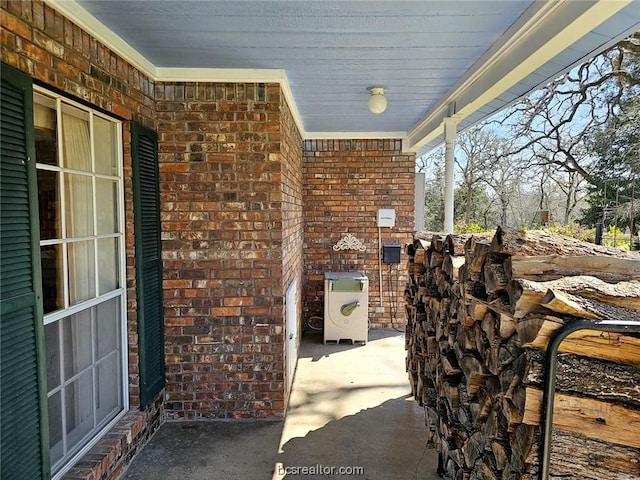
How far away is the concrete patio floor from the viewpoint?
261 centimetres

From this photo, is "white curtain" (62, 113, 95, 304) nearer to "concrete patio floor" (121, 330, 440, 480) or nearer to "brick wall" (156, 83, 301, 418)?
"brick wall" (156, 83, 301, 418)

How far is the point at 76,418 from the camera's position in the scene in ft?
7.38

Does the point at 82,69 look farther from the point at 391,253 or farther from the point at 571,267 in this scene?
the point at 391,253

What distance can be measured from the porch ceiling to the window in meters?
0.60

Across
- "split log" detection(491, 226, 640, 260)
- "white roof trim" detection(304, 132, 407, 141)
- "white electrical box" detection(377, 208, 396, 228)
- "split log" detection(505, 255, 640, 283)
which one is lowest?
"split log" detection(505, 255, 640, 283)

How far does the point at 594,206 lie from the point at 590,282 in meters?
10.3

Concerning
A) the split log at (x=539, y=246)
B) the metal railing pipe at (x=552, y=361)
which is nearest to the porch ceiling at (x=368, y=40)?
the split log at (x=539, y=246)

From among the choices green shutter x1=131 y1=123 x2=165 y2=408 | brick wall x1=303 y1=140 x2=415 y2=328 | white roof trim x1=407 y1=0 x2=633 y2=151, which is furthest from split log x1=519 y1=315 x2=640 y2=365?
brick wall x1=303 y1=140 x2=415 y2=328

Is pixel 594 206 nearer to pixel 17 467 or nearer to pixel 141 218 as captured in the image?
pixel 141 218

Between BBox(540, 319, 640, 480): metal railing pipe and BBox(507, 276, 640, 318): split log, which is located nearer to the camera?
BBox(540, 319, 640, 480): metal railing pipe

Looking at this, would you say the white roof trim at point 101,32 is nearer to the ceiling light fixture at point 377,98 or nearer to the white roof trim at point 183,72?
the white roof trim at point 183,72

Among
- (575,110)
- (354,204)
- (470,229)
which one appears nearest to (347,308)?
(354,204)

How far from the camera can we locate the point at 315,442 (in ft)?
9.70

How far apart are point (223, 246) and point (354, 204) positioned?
2921 mm
